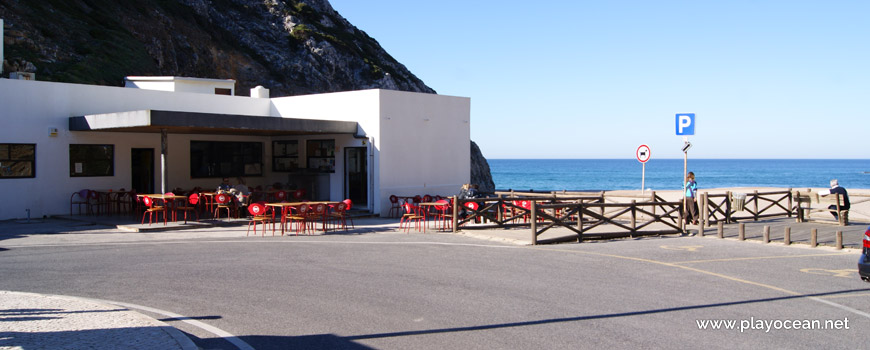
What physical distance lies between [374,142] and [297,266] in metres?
10.1

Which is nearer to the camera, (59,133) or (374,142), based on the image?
(59,133)

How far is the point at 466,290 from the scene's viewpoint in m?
8.63

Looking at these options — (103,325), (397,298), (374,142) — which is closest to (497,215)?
(374,142)

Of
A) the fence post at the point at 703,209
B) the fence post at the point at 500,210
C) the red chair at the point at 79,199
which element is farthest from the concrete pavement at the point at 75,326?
the fence post at the point at 703,209

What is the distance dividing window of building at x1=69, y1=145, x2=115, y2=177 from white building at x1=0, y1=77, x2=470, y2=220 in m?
0.03

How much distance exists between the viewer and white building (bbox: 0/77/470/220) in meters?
18.0

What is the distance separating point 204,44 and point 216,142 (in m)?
31.7

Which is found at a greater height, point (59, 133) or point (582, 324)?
point (59, 133)

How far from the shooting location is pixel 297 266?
1052 centimetres

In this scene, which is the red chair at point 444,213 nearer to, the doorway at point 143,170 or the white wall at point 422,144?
the white wall at point 422,144

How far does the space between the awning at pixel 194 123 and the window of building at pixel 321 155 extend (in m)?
1.63

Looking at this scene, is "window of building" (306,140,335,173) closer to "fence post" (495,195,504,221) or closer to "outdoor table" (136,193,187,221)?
"outdoor table" (136,193,187,221)

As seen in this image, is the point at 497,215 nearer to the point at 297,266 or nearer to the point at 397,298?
the point at 297,266

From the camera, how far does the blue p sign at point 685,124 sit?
677 inches
